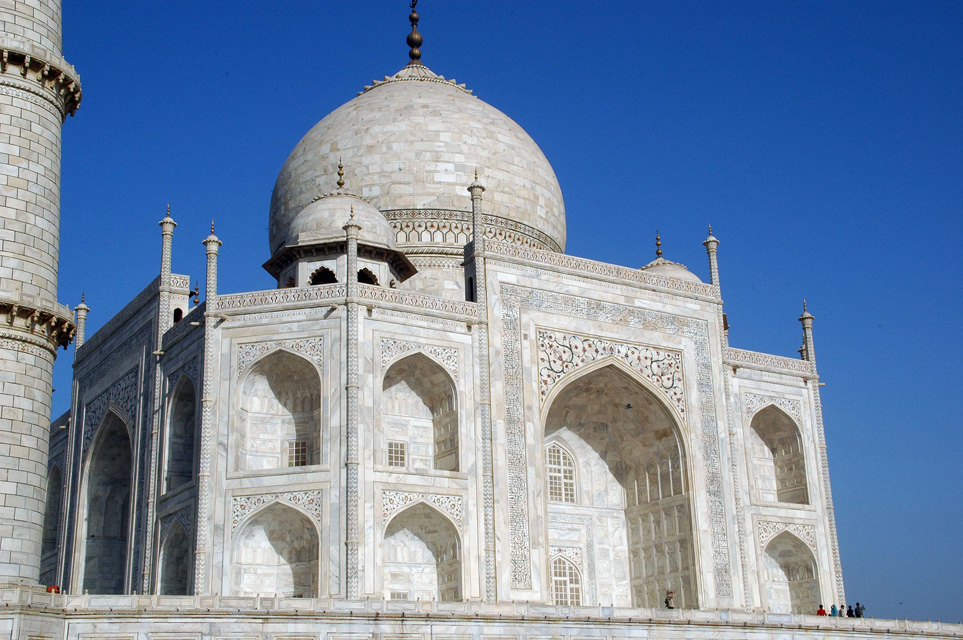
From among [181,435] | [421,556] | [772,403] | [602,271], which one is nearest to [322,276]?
[181,435]

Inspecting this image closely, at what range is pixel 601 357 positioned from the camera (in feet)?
70.7

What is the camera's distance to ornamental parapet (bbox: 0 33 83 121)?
39.7 feet

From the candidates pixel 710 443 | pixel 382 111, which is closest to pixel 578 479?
pixel 710 443

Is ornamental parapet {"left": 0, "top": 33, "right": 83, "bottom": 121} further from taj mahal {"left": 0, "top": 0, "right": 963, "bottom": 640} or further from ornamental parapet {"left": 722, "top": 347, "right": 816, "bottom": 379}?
ornamental parapet {"left": 722, "top": 347, "right": 816, "bottom": 379}

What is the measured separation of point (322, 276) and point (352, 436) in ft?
13.6

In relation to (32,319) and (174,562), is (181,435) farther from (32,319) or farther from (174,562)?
(32,319)

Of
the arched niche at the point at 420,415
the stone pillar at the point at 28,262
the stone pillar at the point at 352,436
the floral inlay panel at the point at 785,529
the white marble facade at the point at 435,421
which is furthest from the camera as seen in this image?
the floral inlay panel at the point at 785,529

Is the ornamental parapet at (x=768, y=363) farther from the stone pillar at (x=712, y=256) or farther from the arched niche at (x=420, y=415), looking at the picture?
the arched niche at (x=420, y=415)

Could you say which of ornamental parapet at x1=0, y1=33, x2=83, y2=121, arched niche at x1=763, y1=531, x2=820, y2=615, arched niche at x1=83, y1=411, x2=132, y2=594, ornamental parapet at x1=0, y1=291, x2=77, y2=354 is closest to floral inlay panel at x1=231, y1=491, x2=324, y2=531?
arched niche at x1=83, y1=411, x2=132, y2=594

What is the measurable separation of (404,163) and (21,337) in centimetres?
1456

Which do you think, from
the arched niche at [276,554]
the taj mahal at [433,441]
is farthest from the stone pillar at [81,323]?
the arched niche at [276,554]

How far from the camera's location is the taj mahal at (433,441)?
1811 centimetres

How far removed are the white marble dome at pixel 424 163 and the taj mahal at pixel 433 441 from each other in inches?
2.7

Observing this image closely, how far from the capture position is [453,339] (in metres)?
20.1
